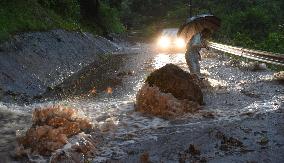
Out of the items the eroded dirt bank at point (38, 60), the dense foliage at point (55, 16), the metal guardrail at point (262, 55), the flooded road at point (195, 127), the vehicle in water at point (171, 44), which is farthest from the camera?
the vehicle in water at point (171, 44)

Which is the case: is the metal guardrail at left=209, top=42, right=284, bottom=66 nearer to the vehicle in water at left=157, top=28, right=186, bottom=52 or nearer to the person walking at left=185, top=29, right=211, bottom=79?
the person walking at left=185, top=29, right=211, bottom=79

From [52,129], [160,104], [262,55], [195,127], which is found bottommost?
[195,127]

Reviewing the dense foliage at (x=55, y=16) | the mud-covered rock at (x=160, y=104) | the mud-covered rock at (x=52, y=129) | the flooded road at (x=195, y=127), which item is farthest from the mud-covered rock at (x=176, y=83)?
the dense foliage at (x=55, y=16)

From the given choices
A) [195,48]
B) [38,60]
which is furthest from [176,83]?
[38,60]

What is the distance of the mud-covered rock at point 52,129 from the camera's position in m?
8.09

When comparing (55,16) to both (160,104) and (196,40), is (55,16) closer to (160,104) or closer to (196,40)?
(196,40)

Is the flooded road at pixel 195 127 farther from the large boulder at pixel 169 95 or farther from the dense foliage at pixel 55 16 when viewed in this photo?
the dense foliage at pixel 55 16

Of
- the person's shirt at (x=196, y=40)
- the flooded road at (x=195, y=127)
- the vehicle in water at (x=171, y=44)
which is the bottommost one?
the vehicle in water at (x=171, y=44)

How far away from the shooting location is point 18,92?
14312 millimetres

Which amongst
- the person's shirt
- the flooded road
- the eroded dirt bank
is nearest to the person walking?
the person's shirt

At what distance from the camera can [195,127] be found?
30.8ft

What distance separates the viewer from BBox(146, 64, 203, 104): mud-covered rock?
11305 millimetres

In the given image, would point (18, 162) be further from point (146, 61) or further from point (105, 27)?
point (105, 27)

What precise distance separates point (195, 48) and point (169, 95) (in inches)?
156
